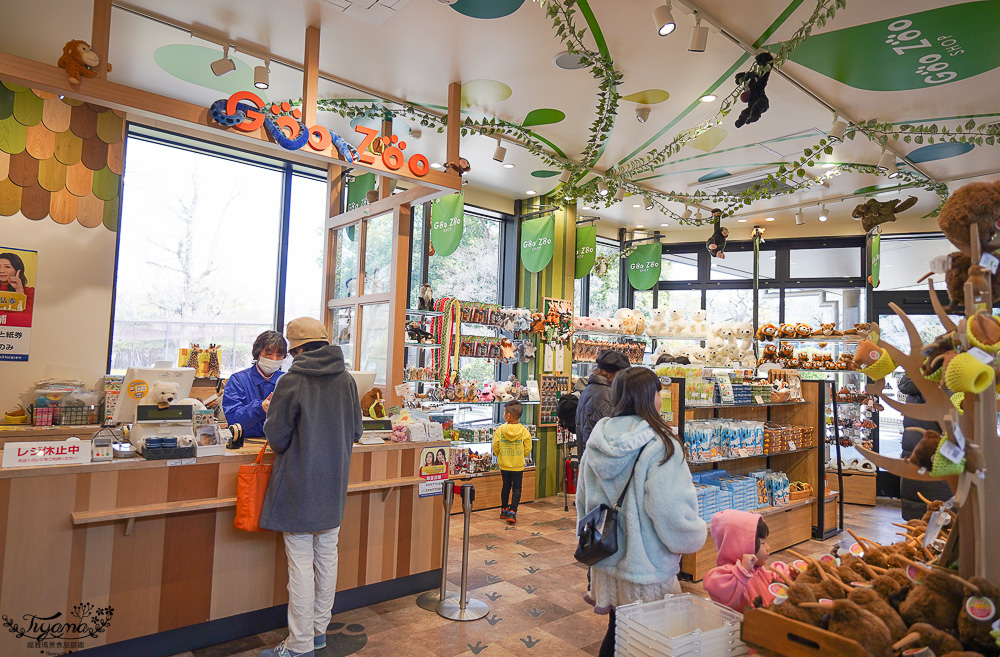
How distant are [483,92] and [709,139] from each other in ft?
7.60

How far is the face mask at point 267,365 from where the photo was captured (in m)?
4.05

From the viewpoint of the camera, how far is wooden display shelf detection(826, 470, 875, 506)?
301 inches

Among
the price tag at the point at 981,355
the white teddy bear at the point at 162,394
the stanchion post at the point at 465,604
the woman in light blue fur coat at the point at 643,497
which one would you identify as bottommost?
the stanchion post at the point at 465,604

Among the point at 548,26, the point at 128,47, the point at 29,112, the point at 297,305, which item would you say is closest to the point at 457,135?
the point at 548,26

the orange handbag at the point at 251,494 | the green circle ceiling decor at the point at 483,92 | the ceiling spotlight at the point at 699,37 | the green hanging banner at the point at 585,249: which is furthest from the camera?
the green hanging banner at the point at 585,249

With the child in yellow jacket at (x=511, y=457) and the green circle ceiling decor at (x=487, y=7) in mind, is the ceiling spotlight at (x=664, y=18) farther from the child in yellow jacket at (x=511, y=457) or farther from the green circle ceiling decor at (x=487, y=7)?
the child in yellow jacket at (x=511, y=457)

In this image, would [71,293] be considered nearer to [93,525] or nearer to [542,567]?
[93,525]

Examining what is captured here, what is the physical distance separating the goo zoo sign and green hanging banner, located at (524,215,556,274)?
11.1 ft

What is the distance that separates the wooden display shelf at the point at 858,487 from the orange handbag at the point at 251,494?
7.00 m

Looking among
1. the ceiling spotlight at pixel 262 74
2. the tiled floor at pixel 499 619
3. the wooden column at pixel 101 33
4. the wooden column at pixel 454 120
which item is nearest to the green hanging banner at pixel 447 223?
the wooden column at pixel 454 120

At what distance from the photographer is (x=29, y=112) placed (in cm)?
477

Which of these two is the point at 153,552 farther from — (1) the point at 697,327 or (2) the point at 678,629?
(1) the point at 697,327

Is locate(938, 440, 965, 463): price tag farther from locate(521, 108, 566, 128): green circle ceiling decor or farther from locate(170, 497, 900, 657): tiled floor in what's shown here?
locate(521, 108, 566, 128): green circle ceiling decor

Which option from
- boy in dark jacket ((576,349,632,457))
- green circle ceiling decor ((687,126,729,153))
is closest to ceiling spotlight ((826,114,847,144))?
green circle ceiling decor ((687,126,729,153))
